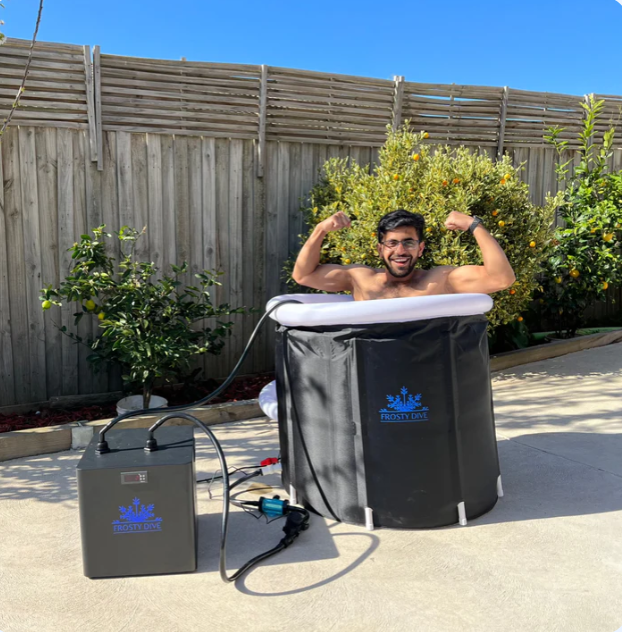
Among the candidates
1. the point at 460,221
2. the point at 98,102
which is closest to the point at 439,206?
the point at 460,221

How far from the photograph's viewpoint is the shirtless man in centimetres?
295

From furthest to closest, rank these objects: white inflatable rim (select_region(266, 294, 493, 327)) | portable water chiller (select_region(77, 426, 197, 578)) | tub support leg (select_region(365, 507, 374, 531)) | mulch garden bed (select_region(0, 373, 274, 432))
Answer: mulch garden bed (select_region(0, 373, 274, 432)) → tub support leg (select_region(365, 507, 374, 531)) → white inflatable rim (select_region(266, 294, 493, 327)) → portable water chiller (select_region(77, 426, 197, 578))

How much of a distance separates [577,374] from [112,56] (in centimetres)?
456

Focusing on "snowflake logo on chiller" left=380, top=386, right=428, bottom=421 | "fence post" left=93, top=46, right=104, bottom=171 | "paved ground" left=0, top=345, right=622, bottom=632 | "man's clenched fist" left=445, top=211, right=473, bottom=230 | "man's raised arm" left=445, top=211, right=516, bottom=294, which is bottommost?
"paved ground" left=0, top=345, right=622, bottom=632

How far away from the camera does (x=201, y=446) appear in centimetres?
391

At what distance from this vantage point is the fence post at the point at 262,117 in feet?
16.4

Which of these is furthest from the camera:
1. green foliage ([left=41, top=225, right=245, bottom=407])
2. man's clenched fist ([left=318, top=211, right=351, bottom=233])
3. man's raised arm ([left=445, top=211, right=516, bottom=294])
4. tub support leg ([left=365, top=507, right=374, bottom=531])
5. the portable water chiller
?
green foliage ([left=41, top=225, right=245, bottom=407])

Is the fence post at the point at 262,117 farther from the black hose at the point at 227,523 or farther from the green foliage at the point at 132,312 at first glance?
the black hose at the point at 227,523

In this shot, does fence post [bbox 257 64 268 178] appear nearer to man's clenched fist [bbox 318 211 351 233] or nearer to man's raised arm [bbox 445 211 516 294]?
man's clenched fist [bbox 318 211 351 233]

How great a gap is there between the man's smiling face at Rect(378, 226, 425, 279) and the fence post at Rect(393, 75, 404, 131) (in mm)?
2900

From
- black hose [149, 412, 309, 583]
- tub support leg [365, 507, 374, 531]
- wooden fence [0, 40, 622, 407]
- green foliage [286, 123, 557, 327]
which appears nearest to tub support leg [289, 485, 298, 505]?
black hose [149, 412, 309, 583]

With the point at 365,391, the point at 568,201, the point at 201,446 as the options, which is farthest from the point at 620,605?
the point at 568,201

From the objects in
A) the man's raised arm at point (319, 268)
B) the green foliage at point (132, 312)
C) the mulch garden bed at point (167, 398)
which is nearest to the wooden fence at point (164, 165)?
the mulch garden bed at point (167, 398)

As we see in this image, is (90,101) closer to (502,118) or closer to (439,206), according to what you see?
(439,206)
